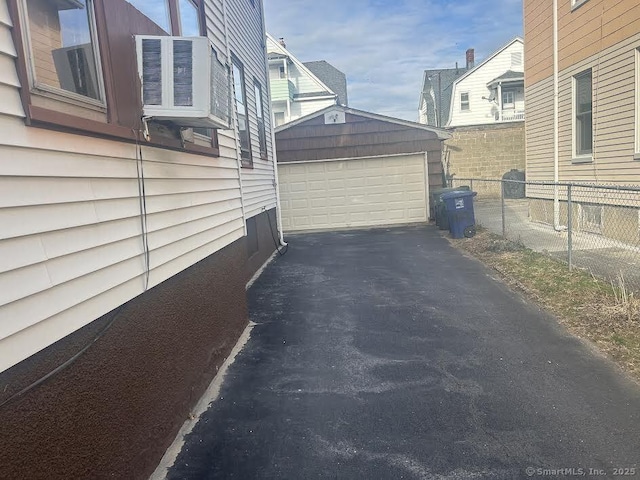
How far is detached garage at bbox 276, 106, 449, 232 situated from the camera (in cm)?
1445

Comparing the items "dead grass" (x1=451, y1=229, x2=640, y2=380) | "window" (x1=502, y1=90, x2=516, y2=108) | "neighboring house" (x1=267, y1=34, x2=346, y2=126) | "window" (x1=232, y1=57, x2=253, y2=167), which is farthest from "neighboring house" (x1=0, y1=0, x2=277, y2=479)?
"window" (x1=502, y1=90, x2=516, y2=108)

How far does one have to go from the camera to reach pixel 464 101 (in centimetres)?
2966

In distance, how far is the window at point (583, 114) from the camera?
32.7 feet

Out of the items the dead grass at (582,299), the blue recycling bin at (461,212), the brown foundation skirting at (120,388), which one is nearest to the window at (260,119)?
the blue recycling bin at (461,212)

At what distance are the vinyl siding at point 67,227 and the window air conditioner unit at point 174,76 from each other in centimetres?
34

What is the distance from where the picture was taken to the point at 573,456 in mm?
2906

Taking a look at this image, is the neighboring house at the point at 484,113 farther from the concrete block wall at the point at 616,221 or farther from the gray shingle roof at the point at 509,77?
the concrete block wall at the point at 616,221

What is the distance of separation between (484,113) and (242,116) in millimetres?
24492

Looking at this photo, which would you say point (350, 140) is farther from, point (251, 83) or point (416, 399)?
point (416, 399)

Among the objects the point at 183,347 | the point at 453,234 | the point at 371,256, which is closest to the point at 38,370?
the point at 183,347

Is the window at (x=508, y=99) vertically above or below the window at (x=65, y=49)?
above

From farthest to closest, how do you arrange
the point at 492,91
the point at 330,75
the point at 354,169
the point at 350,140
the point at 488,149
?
1. the point at 330,75
2. the point at 492,91
3. the point at 488,149
4. the point at 354,169
5. the point at 350,140

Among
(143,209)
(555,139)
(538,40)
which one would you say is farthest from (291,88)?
(143,209)

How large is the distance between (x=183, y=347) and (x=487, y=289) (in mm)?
4623
